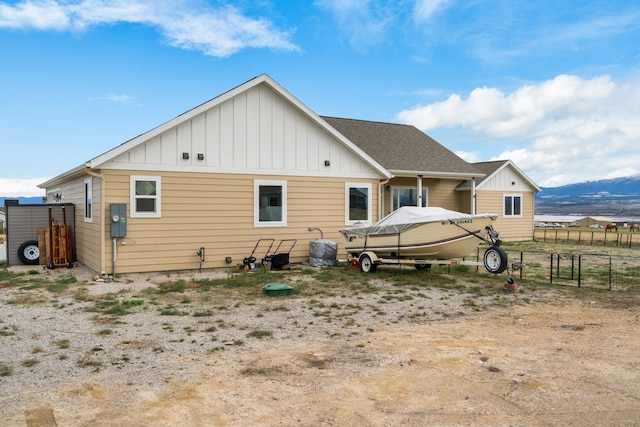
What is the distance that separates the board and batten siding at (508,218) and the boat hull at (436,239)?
466 inches

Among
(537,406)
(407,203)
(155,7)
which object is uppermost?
(155,7)

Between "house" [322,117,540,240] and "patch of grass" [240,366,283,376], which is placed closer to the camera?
"patch of grass" [240,366,283,376]

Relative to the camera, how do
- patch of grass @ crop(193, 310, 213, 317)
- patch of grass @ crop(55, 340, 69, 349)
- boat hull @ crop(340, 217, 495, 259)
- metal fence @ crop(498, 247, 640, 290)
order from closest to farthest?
patch of grass @ crop(55, 340, 69, 349)
patch of grass @ crop(193, 310, 213, 317)
metal fence @ crop(498, 247, 640, 290)
boat hull @ crop(340, 217, 495, 259)

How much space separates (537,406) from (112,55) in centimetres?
1672

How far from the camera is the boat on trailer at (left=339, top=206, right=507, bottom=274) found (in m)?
11.7

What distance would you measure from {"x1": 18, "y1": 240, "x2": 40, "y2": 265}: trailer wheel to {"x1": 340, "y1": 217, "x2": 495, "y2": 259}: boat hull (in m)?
10.9

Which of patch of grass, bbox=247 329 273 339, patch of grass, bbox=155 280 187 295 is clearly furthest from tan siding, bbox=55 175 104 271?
patch of grass, bbox=247 329 273 339

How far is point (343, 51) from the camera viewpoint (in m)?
19.3

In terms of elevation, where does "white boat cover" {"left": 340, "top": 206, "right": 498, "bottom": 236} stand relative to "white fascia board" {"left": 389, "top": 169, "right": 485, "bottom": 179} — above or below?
below

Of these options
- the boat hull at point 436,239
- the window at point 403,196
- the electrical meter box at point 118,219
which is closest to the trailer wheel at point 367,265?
the boat hull at point 436,239

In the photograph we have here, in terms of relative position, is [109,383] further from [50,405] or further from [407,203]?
[407,203]

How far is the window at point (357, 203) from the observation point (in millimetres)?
15891

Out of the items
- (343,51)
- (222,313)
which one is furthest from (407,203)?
(222,313)

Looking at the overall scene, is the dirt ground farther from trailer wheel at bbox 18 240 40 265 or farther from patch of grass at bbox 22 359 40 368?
trailer wheel at bbox 18 240 40 265
